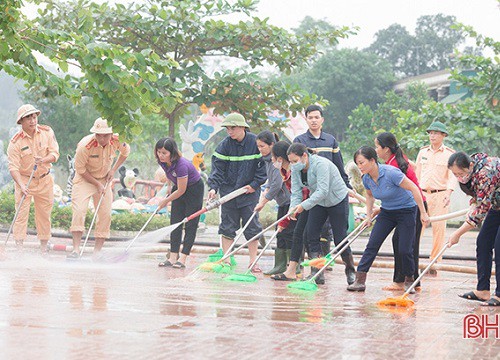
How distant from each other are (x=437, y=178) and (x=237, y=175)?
2.49m

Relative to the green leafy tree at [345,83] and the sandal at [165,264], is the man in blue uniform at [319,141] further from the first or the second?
the green leafy tree at [345,83]

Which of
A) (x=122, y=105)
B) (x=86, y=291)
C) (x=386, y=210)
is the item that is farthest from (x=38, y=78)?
(x=386, y=210)

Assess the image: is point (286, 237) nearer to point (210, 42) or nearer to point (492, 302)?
point (492, 302)

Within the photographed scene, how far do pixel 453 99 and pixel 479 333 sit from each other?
42.2 meters

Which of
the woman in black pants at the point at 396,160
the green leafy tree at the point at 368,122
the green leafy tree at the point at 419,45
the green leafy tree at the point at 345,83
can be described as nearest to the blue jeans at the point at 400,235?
the woman in black pants at the point at 396,160

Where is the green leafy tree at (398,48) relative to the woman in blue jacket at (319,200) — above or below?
above

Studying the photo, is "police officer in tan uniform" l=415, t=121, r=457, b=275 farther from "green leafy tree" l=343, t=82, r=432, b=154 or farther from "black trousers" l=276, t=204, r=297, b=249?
"green leafy tree" l=343, t=82, r=432, b=154

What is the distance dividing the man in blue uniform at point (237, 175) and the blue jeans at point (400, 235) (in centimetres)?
224

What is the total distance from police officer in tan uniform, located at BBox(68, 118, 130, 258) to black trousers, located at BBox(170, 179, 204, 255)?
1.07 metres

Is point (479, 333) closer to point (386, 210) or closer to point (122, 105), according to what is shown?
point (386, 210)

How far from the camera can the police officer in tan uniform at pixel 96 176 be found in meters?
12.2

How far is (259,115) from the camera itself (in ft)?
55.1

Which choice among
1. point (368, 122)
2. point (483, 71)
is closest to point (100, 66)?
point (483, 71)

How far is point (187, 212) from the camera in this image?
471 inches
